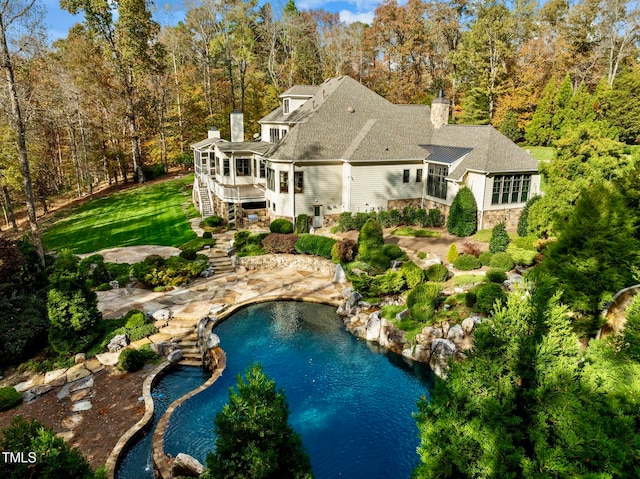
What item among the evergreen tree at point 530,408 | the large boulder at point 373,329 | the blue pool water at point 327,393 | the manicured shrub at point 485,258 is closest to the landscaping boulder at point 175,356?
the blue pool water at point 327,393

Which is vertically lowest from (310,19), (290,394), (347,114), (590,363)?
(290,394)

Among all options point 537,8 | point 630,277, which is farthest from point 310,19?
point 630,277

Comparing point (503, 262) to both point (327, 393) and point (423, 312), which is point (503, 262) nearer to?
point (423, 312)

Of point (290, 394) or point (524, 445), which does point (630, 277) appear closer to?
point (524, 445)

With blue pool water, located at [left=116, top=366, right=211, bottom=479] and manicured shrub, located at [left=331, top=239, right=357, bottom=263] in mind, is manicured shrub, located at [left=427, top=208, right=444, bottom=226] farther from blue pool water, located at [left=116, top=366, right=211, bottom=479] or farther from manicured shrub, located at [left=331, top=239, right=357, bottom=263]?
blue pool water, located at [left=116, top=366, right=211, bottom=479]

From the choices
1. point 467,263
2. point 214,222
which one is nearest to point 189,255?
point 214,222

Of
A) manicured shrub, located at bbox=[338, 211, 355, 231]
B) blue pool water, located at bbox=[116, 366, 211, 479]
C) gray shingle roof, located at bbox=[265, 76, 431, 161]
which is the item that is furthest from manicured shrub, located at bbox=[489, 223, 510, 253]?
blue pool water, located at bbox=[116, 366, 211, 479]
